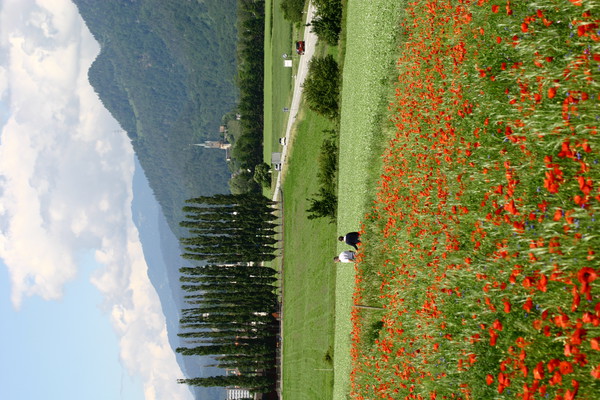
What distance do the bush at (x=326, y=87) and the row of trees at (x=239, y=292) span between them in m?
24.9

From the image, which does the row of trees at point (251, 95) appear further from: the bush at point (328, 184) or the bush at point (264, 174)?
the bush at point (328, 184)

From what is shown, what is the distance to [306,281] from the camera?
44.3 metres

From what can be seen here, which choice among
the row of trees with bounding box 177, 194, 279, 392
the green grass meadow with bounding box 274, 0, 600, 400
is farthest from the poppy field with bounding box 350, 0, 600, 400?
the row of trees with bounding box 177, 194, 279, 392

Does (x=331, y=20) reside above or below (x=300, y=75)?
above

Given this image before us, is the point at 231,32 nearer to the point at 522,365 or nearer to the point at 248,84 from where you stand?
the point at 248,84

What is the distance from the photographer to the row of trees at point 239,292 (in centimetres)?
5675

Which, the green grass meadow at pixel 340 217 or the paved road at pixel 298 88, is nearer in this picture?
the green grass meadow at pixel 340 217

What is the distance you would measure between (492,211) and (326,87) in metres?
25.1

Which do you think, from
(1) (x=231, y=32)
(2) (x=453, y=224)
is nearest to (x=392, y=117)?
(2) (x=453, y=224)

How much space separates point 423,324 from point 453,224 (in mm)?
3777

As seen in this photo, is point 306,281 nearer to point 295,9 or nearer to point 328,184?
point 328,184

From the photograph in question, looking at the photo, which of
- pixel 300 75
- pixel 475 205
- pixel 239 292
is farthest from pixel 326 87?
pixel 239 292

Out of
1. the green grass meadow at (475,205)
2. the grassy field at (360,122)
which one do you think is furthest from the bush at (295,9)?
the green grass meadow at (475,205)

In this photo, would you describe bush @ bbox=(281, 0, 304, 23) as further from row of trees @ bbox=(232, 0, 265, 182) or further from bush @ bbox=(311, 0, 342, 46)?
row of trees @ bbox=(232, 0, 265, 182)
